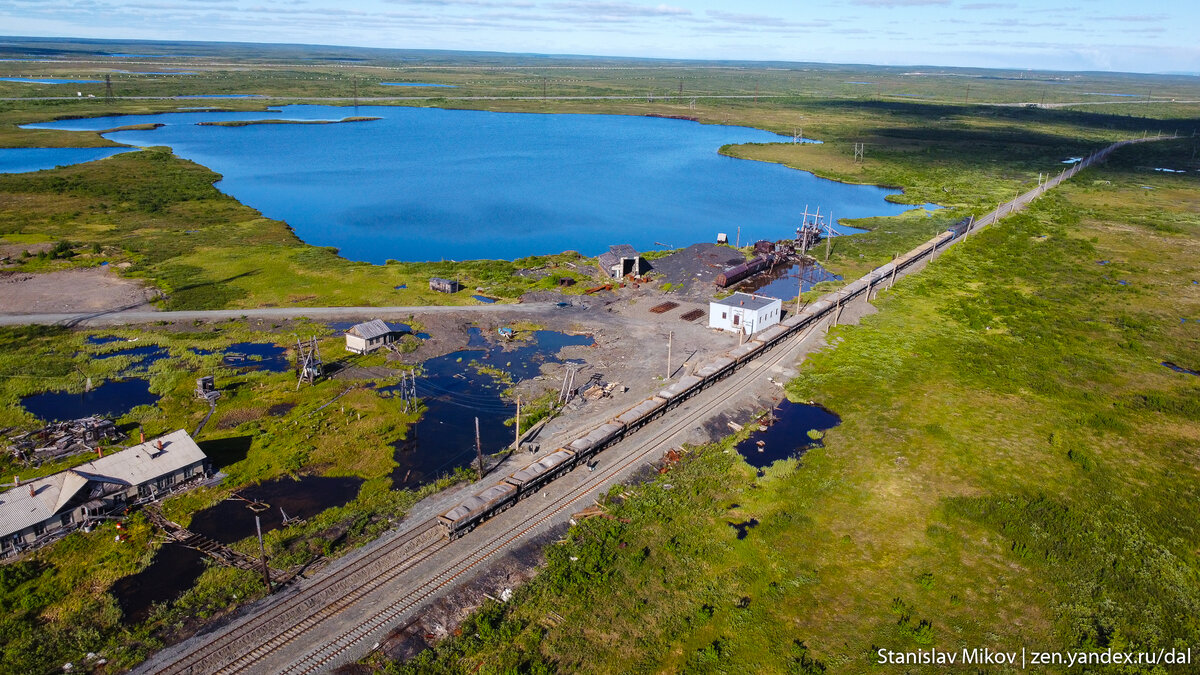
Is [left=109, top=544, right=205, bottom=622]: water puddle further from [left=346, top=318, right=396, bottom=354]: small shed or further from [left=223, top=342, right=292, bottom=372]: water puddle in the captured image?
[left=346, top=318, right=396, bottom=354]: small shed

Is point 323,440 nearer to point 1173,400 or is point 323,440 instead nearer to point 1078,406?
point 1078,406

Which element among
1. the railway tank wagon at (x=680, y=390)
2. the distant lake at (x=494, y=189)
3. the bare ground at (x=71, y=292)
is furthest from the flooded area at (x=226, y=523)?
the distant lake at (x=494, y=189)

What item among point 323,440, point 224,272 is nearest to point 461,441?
point 323,440

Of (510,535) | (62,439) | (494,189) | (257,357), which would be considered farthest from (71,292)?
(494,189)

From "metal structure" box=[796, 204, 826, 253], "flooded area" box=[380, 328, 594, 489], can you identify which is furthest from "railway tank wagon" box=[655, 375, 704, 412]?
"metal structure" box=[796, 204, 826, 253]

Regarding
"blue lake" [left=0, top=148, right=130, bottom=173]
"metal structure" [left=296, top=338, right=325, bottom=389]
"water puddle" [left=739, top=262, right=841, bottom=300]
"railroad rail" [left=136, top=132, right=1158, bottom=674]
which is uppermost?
"blue lake" [left=0, top=148, right=130, bottom=173]

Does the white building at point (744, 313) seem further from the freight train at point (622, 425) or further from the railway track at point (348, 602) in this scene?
the railway track at point (348, 602)
